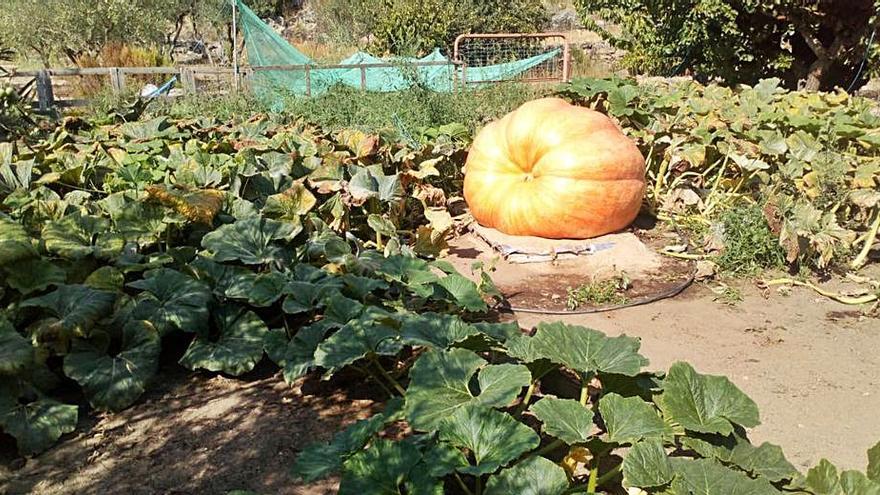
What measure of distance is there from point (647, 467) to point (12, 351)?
221 cm

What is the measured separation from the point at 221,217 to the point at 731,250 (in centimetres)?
329

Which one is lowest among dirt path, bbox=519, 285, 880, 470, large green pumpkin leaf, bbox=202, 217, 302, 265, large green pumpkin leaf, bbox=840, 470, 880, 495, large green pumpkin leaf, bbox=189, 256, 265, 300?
dirt path, bbox=519, 285, 880, 470

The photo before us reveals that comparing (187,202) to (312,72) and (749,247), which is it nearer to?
(749,247)

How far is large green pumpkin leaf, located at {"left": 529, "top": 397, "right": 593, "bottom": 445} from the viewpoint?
203 centimetres

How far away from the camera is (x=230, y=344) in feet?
9.93

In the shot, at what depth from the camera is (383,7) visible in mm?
23047

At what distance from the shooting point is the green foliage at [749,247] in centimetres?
467

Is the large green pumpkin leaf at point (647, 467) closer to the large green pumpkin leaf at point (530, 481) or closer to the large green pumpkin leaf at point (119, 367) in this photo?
the large green pumpkin leaf at point (530, 481)

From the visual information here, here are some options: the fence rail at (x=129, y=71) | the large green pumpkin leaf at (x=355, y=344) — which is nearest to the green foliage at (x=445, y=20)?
the fence rail at (x=129, y=71)

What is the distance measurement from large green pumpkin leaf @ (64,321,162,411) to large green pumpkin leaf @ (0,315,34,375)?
0.19 m

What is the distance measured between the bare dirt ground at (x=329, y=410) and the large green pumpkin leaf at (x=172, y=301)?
0.24 metres

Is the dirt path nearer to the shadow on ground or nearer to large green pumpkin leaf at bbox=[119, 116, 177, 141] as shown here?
the shadow on ground

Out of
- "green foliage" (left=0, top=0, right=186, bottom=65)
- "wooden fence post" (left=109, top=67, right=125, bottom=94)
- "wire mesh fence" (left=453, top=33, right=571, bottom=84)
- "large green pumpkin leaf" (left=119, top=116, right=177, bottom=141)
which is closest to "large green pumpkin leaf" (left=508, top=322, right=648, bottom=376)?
"large green pumpkin leaf" (left=119, top=116, right=177, bottom=141)

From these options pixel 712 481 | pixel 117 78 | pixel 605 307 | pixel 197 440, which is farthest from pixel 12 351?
pixel 117 78
